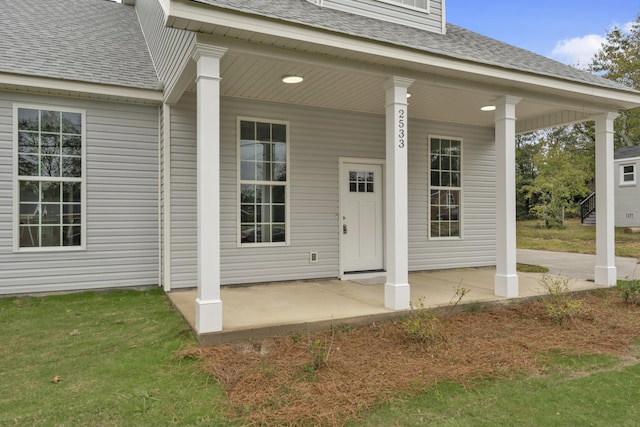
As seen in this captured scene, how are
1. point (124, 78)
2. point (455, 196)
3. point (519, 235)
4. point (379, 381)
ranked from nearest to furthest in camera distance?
point (379, 381) < point (124, 78) < point (455, 196) < point (519, 235)

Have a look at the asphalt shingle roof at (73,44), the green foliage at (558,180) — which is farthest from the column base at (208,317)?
the green foliage at (558,180)

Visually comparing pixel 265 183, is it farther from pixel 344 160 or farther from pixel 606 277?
pixel 606 277

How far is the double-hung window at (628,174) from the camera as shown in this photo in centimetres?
1853

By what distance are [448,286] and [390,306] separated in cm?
180

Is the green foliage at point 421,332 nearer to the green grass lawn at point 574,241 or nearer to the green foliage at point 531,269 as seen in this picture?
the green foliage at point 531,269

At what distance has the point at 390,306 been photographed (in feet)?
15.3

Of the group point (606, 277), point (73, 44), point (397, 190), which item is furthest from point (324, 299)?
point (73, 44)

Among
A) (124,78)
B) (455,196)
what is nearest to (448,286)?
(455,196)

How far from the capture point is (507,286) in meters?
5.34

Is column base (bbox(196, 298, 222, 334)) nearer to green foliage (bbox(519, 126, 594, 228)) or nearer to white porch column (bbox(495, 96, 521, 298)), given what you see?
white porch column (bbox(495, 96, 521, 298))

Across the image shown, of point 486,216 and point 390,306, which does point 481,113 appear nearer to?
point 486,216

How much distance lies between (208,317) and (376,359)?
59.2 inches

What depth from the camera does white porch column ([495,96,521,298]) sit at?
17.7 feet

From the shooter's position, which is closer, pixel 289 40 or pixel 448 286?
pixel 289 40
